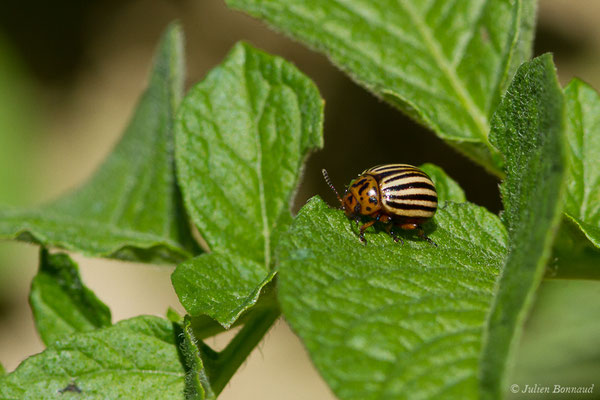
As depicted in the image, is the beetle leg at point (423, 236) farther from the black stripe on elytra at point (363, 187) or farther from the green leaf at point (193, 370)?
the green leaf at point (193, 370)

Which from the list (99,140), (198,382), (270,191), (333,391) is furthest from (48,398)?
(99,140)

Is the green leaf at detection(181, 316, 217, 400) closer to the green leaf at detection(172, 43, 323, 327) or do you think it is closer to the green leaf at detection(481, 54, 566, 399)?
the green leaf at detection(172, 43, 323, 327)

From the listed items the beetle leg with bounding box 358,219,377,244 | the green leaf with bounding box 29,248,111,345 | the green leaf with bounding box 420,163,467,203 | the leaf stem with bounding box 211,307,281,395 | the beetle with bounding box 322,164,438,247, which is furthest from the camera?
the green leaf with bounding box 29,248,111,345

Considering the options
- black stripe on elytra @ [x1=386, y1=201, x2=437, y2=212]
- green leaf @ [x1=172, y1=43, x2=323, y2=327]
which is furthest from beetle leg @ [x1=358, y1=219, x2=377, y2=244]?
green leaf @ [x1=172, y1=43, x2=323, y2=327]

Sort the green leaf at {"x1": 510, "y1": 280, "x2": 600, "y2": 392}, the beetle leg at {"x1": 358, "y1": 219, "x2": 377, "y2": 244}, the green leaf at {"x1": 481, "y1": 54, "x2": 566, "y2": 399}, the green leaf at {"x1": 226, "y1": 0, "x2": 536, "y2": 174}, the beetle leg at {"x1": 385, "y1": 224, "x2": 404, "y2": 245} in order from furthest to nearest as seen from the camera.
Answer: the green leaf at {"x1": 510, "y1": 280, "x2": 600, "y2": 392}
the green leaf at {"x1": 226, "y1": 0, "x2": 536, "y2": 174}
the beetle leg at {"x1": 385, "y1": 224, "x2": 404, "y2": 245}
the beetle leg at {"x1": 358, "y1": 219, "x2": 377, "y2": 244}
the green leaf at {"x1": 481, "y1": 54, "x2": 566, "y2": 399}

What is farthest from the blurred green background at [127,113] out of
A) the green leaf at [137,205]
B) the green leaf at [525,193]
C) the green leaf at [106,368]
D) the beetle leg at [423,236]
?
the green leaf at [525,193]

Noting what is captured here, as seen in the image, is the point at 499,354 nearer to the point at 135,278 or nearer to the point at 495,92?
the point at 495,92
